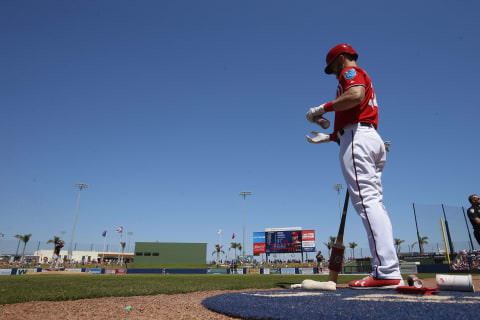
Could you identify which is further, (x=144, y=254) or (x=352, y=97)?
(x=144, y=254)

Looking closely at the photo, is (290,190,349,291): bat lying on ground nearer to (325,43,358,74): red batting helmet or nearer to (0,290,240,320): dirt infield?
(0,290,240,320): dirt infield

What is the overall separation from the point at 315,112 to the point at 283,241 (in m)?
41.9

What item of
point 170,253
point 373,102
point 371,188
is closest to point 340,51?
point 373,102

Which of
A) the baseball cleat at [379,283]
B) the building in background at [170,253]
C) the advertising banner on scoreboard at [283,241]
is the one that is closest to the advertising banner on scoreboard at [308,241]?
the advertising banner on scoreboard at [283,241]

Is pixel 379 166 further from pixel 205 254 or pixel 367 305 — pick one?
pixel 205 254

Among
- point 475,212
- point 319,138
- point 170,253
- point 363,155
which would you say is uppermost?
point 319,138

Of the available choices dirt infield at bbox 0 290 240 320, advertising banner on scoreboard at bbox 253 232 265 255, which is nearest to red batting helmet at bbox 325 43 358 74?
dirt infield at bbox 0 290 240 320

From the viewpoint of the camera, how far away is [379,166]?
118 inches

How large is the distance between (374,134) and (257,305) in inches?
77.1

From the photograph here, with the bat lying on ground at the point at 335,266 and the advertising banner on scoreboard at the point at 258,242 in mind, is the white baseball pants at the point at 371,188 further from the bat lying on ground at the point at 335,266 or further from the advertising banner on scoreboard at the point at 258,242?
the advertising banner on scoreboard at the point at 258,242

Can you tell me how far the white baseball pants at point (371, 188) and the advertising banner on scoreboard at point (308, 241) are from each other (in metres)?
41.5

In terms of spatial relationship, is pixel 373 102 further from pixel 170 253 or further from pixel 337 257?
pixel 170 253

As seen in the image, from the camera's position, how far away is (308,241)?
4203cm

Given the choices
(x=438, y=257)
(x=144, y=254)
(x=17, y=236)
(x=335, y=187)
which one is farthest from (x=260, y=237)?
(x=17, y=236)
